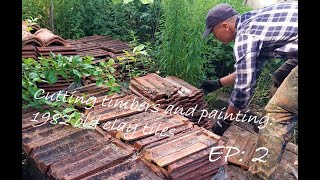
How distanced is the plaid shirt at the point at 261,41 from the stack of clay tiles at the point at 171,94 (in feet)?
2.63

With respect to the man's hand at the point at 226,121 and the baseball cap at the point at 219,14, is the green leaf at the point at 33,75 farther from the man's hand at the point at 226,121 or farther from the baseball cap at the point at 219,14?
the man's hand at the point at 226,121

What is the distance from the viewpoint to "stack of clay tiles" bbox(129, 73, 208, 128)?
12.1ft

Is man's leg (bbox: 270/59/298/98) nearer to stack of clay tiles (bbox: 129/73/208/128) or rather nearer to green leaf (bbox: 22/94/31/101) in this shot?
stack of clay tiles (bbox: 129/73/208/128)

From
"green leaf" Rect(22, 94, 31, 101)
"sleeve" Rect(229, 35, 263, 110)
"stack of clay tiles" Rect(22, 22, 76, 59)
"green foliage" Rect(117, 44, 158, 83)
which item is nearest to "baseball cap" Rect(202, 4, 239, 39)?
"sleeve" Rect(229, 35, 263, 110)

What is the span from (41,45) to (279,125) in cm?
319

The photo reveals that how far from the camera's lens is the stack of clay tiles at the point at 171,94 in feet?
12.1

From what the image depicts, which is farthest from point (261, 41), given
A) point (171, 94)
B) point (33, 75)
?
point (33, 75)

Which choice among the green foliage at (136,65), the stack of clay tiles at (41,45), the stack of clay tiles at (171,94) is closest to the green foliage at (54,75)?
the stack of clay tiles at (171,94)

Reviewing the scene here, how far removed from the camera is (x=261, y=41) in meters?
3.01

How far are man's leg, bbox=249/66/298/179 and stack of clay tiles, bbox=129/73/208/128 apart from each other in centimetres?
99

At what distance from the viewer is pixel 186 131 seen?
2.96 metres

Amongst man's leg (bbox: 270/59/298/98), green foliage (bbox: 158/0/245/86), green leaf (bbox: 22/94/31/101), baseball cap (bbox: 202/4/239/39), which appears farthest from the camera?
green foliage (bbox: 158/0/245/86)
